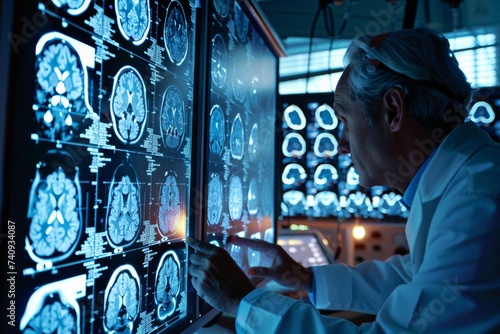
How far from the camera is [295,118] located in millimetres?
2100

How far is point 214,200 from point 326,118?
1.20 meters

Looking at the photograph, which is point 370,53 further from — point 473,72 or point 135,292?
point 473,72

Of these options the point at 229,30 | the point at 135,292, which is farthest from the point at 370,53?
the point at 135,292

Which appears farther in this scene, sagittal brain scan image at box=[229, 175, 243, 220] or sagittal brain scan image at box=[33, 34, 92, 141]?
sagittal brain scan image at box=[229, 175, 243, 220]

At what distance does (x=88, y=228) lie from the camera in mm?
562

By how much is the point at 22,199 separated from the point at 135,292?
0.93 feet

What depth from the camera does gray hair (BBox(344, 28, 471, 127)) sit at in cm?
88

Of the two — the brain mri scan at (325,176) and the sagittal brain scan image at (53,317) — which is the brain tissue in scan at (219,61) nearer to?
the sagittal brain scan image at (53,317)

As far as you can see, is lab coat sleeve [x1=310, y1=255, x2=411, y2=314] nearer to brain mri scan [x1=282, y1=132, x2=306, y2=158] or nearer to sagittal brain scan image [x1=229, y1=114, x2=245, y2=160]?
sagittal brain scan image [x1=229, y1=114, x2=245, y2=160]

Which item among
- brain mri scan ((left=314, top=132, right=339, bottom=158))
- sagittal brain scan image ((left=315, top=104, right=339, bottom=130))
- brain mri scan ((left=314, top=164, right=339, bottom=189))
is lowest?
brain mri scan ((left=314, top=164, right=339, bottom=189))

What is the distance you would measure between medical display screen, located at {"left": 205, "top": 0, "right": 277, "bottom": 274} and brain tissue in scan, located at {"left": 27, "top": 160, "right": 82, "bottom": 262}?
413 mm

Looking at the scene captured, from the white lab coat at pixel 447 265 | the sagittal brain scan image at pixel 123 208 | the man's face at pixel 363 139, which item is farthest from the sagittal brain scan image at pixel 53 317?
the man's face at pixel 363 139

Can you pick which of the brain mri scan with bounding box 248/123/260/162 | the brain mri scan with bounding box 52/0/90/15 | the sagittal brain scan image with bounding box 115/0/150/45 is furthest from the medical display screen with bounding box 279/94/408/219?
the brain mri scan with bounding box 52/0/90/15

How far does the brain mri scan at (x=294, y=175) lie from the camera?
A: 2066 millimetres
